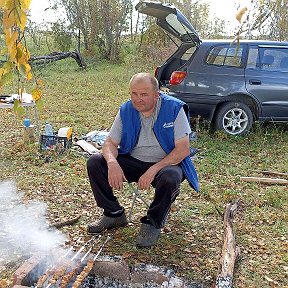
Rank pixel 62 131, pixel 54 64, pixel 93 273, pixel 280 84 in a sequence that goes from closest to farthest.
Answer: pixel 93 273 < pixel 62 131 < pixel 280 84 < pixel 54 64

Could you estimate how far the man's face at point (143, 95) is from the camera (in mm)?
3393

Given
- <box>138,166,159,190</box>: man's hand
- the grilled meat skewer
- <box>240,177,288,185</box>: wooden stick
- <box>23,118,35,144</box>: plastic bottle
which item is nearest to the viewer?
the grilled meat skewer

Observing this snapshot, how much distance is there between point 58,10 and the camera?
17391 mm

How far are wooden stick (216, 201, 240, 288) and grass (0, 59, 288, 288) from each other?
104 mm

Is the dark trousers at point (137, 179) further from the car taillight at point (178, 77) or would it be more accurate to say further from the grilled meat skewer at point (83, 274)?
the car taillight at point (178, 77)

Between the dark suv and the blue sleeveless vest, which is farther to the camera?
the dark suv

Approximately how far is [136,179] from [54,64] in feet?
43.2

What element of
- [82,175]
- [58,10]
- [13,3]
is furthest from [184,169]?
[58,10]

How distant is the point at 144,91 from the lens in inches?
134

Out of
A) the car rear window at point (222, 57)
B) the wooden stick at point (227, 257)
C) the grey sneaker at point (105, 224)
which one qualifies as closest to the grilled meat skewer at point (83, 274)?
the grey sneaker at point (105, 224)

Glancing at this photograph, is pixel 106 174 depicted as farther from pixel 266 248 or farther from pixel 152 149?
pixel 266 248

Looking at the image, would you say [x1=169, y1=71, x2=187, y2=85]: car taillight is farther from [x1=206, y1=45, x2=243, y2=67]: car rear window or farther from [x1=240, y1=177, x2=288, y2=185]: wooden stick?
[x1=240, y1=177, x2=288, y2=185]: wooden stick

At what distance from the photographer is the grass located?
325 centimetres

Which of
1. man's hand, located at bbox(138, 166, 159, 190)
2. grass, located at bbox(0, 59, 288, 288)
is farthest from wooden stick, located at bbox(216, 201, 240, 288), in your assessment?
man's hand, located at bbox(138, 166, 159, 190)
